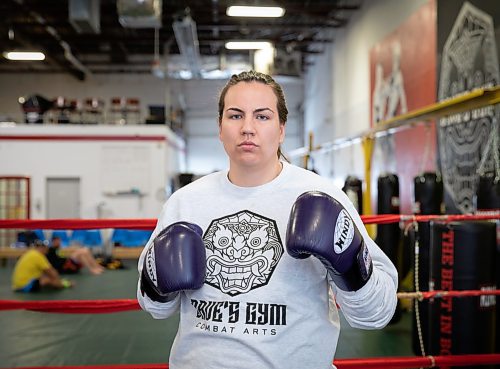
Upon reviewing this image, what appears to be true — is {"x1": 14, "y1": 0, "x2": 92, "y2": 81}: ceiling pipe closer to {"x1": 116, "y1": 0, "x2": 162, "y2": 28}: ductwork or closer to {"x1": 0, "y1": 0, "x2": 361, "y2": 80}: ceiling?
{"x1": 0, "y1": 0, "x2": 361, "y2": 80}: ceiling

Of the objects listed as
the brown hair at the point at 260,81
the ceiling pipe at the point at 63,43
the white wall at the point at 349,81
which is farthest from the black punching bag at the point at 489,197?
the ceiling pipe at the point at 63,43

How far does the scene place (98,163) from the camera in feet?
28.3

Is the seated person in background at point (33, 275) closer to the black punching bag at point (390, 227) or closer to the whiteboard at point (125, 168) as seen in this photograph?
the whiteboard at point (125, 168)

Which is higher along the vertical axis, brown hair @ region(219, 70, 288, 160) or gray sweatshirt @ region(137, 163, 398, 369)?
brown hair @ region(219, 70, 288, 160)

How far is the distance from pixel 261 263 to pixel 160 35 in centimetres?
1119

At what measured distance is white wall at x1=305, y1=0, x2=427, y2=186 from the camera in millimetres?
6961

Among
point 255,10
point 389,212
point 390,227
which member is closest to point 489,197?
point 390,227

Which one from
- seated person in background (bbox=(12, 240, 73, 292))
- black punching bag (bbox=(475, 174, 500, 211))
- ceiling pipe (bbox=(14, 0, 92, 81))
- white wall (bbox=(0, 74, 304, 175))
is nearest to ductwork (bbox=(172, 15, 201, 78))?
white wall (bbox=(0, 74, 304, 175))

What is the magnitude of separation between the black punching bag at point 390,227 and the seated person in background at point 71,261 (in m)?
4.30

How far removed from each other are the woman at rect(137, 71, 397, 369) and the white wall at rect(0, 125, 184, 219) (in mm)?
7548

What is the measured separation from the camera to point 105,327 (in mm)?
3977

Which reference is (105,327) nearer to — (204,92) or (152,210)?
(152,210)

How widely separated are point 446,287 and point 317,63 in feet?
33.5

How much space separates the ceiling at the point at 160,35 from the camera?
9.04 meters
